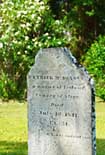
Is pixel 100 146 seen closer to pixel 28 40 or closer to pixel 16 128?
pixel 16 128

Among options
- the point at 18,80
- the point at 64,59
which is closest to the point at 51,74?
the point at 64,59

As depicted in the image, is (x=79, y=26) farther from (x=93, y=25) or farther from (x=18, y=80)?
(x=18, y=80)

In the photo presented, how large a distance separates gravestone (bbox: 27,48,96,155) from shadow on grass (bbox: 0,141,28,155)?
3.40 m

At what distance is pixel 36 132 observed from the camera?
7477 mm

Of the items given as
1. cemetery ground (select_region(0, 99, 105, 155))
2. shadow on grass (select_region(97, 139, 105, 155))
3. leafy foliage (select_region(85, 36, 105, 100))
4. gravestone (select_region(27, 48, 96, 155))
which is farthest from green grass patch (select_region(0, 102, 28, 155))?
gravestone (select_region(27, 48, 96, 155))

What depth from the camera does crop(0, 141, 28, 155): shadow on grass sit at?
10.9 meters

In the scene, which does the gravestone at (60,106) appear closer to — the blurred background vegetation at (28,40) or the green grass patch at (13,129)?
the green grass patch at (13,129)

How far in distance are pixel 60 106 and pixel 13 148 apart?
4.45 metres

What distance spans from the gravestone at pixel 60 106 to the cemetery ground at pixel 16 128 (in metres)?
3.45

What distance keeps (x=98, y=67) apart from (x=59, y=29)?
6.57ft

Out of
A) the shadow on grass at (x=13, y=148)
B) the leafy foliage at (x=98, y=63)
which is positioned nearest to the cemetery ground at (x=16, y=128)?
the shadow on grass at (x=13, y=148)

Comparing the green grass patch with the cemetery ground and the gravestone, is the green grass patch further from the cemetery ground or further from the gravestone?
the gravestone

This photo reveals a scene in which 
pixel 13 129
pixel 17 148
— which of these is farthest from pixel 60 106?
pixel 13 129

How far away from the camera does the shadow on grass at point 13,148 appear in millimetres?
10927
